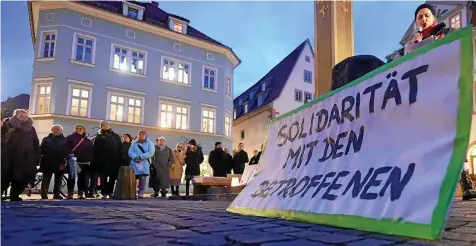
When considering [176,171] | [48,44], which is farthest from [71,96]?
[176,171]

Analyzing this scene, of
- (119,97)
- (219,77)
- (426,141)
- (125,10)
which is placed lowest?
(426,141)

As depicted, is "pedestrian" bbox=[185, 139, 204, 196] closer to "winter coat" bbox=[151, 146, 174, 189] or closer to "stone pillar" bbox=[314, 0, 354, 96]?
"winter coat" bbox=[151, 146, 174, 189]

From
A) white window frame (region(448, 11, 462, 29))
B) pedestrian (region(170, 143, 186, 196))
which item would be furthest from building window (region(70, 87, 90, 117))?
white window frame (region(448, 11, 462, 29))

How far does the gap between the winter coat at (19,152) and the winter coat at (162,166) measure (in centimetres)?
435

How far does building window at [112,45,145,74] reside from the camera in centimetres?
2232

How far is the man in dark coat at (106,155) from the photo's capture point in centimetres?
896

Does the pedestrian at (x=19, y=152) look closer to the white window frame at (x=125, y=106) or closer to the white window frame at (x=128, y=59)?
the white window frame at (x=125, y=106)

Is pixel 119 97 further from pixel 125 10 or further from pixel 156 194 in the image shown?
pixel 156 194

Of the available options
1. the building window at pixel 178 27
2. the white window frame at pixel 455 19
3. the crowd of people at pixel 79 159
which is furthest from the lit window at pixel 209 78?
the white window frame at pixel 455 19

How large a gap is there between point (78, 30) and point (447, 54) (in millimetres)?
21739

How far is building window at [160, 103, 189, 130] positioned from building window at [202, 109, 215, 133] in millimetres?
1232

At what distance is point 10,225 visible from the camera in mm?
2738

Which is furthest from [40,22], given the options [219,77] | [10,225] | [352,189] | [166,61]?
[352,189]

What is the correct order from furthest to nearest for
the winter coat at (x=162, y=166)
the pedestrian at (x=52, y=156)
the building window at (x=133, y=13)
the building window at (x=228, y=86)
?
the building window at (x=228, y=86) < the building window at (x=133, y=13) < the winter coat at (x=162, y=166) < the pedestrian at (x=52, y=156)
